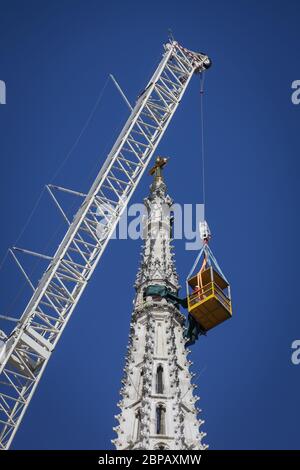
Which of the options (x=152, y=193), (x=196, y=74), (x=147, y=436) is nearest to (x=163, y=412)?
(x=147, y=436)

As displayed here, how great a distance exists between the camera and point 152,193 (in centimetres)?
9569

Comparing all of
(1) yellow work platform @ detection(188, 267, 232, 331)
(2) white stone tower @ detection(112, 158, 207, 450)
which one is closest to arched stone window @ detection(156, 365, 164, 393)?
(2) white stone tower @ detection(112, 158, 207, 450)

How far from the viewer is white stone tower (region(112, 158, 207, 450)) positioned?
6656 centimetres

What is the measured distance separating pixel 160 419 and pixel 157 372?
4701mm

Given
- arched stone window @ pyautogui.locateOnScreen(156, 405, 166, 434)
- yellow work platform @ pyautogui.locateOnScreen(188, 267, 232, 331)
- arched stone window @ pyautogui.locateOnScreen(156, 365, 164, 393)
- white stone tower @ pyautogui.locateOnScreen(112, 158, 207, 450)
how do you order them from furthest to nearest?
1. yellow work platform @ pyautogui.locateOnScreen(188, 267, 232, 331)
2. arched stone window @ pyautogui.locateOnScreen(156, 365, 164, 393)
3. arched stone window @ pyautogui.locateOnScreen(156, 405, 166, 434)
4. white stone tower @ pyautogui.locateOnScreen(112, 158, 207, 450)

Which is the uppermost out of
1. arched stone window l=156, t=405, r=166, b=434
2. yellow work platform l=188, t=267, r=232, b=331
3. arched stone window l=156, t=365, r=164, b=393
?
yellow work platform l=188, t=267, r=232, b=331

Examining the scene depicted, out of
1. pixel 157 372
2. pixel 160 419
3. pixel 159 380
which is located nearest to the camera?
pixel 160 419

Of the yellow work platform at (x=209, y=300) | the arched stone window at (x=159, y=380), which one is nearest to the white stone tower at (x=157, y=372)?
the arched stone window at (x=159, y=380)

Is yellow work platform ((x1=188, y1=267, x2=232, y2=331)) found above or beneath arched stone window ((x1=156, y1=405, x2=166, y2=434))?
above

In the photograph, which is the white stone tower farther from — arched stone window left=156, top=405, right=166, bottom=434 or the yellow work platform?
the yellow work platform

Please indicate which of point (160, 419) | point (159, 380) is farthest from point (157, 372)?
point (160, 419)

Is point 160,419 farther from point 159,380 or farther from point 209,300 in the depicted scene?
point 209,300

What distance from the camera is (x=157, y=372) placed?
71.8m
